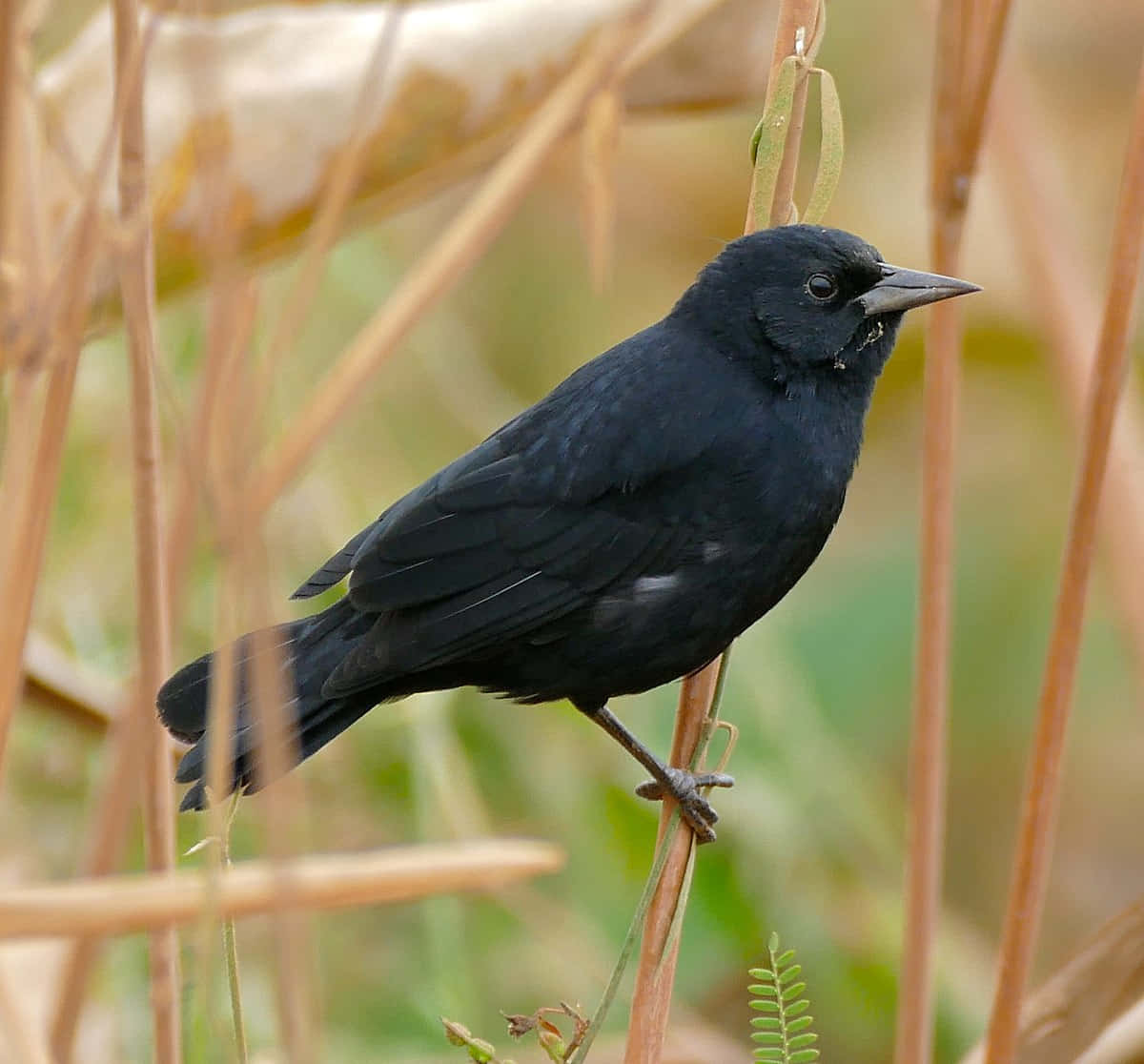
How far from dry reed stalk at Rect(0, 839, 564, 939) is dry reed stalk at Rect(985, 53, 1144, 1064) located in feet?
2.99

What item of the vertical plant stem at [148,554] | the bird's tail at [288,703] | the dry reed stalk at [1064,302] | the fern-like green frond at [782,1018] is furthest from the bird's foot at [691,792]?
the dry reed stalk at [1064,302]

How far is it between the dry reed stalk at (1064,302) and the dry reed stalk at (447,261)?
3.60 ft

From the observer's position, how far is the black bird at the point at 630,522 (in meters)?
2.18

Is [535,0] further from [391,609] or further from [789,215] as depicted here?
[391,609]

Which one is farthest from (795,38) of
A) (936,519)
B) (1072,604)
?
(1072,604)

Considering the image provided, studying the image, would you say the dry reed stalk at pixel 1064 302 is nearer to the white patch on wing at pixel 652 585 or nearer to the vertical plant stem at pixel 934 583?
the vertical plant stem at pixel 934 583

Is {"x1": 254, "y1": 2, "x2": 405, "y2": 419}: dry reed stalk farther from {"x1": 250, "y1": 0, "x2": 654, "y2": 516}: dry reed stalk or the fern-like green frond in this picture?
the fern-like green frond

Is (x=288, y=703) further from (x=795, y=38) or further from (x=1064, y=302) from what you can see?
(x=1064, y=302)

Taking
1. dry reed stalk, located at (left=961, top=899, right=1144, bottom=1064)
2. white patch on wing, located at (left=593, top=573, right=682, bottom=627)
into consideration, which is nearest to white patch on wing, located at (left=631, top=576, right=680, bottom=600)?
white patch on wing, located at (left=593, top=573, right=682, bottom=627)

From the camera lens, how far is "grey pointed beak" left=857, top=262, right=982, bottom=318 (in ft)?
7.28

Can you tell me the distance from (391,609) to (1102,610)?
9.00 ft

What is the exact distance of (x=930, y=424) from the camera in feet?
6.82

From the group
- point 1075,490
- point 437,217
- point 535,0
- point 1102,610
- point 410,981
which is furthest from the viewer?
point 437,217

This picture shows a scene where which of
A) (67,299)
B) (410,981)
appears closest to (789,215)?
(67,299)
